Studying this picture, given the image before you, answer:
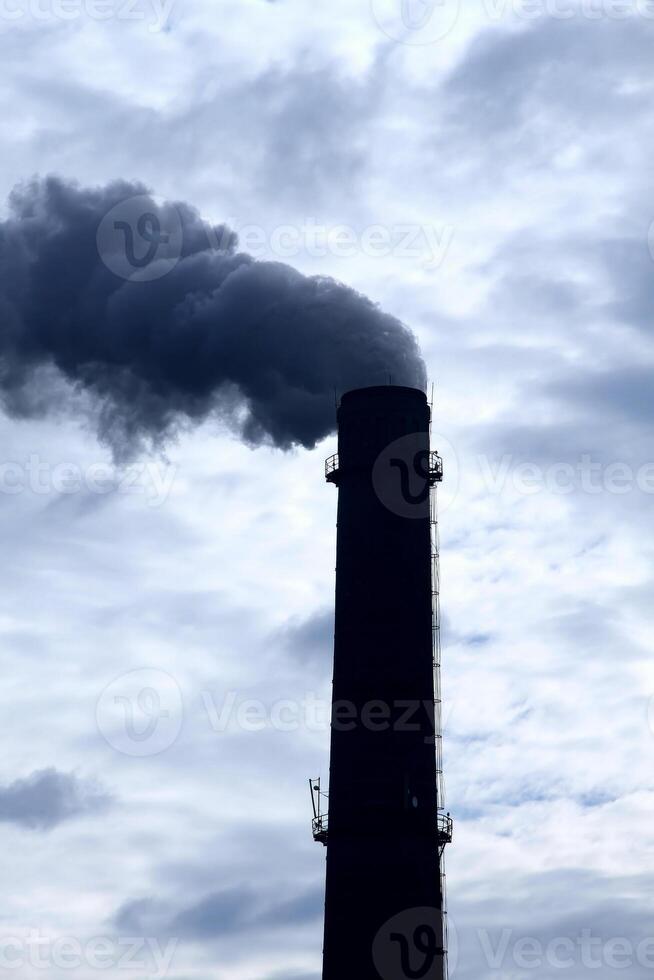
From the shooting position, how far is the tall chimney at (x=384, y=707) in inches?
1540

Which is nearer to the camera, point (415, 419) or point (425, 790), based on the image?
point (425, 790)

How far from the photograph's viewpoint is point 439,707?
41.3 meters

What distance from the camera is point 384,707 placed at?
4056 cm

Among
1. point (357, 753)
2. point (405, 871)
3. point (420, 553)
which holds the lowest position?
point (405, 871)

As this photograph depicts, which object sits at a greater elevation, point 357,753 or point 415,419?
point 415,419

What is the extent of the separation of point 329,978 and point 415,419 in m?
14.7

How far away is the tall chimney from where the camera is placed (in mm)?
39125

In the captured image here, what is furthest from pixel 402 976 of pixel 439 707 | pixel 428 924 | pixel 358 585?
pixel 358 585

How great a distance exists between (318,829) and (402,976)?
14.0 ft

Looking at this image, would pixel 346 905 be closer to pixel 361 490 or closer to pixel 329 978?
pixel 329 978

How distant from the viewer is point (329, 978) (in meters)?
39.1

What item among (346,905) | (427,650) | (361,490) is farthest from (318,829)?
(361,490)

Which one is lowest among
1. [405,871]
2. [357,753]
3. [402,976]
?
[402,976]

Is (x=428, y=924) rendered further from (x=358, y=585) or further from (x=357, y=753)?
(x=358, y=585)
